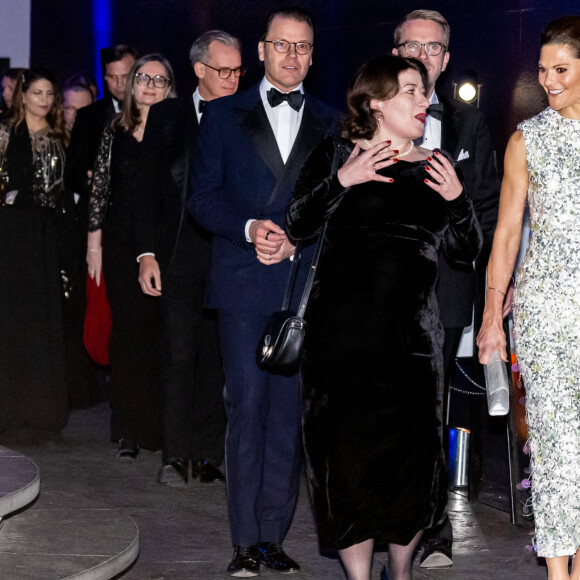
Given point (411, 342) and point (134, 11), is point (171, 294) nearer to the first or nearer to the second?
point (411, 342)

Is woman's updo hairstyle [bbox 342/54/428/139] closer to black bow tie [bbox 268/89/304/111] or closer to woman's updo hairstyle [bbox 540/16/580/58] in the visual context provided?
woman's updo hairstyle [bbox 540/16/580/58]

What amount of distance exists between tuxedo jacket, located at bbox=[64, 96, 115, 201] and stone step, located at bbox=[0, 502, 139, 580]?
8.04 feet

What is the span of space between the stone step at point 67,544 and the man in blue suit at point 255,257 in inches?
17.5

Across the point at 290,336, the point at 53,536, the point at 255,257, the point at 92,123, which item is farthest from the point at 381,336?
the point at 92,123

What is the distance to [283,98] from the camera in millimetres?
4773

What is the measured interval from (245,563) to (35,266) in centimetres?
297

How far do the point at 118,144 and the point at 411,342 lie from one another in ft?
9.97

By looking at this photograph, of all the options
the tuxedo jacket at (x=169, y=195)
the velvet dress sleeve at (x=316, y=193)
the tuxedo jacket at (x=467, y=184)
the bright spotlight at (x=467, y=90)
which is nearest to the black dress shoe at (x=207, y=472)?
the tuxedo jacket at (x=169, y=195)

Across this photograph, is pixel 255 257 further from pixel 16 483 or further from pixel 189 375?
pixel 189 375

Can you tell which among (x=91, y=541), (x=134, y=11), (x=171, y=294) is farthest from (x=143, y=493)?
(x=134, y=11)

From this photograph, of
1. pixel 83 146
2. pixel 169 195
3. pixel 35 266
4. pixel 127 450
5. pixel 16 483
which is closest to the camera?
pixel 16 483

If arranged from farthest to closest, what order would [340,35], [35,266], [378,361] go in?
[340,35] → [35,266] → [378,361]

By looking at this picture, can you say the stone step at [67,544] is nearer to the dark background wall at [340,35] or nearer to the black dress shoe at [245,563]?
the black dress shoe at [245,563]

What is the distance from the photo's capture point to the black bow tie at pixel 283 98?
4773 millimetres
